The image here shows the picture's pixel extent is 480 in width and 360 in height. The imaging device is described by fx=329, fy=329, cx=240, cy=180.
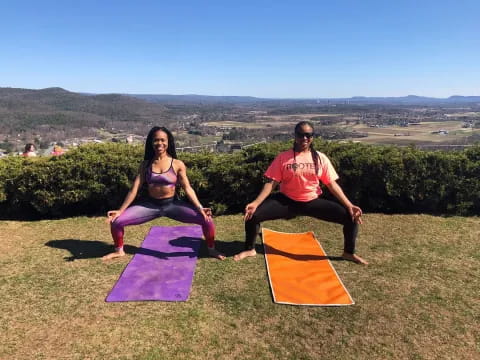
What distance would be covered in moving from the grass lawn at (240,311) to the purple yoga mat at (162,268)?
15cm

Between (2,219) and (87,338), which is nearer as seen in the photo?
(87,338)

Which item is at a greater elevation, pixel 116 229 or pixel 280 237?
pixel 116 229

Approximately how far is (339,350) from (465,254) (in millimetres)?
3395

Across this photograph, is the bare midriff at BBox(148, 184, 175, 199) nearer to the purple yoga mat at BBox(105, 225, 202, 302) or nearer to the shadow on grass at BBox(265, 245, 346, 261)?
the purple yoga mat at BBox(105, 225, 202, 302)

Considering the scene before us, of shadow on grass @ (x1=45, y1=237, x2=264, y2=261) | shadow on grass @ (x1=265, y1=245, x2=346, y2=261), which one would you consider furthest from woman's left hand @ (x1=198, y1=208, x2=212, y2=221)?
shadow on grass @ (x1=265, y1=245, x2=346, y2=261)

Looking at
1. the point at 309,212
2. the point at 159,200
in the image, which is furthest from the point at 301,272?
the point at 159,200

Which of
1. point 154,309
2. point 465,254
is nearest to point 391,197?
point 465,254

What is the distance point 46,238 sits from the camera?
6.00m

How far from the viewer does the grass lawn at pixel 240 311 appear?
3229mm

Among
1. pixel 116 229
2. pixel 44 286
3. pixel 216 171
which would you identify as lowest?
pixel 44 286

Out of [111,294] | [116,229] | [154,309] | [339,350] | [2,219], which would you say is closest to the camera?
[339,350]

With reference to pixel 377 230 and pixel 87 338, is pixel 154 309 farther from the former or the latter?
pixel 377 230

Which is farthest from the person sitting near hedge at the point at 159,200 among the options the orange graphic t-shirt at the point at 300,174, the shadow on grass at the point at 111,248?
the orange graphic t-shirt at the point at 300,174

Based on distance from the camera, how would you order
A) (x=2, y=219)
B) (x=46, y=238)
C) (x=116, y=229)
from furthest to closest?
(x=2, y=219)
(x=46, y=238)
(x=116, y=229)
